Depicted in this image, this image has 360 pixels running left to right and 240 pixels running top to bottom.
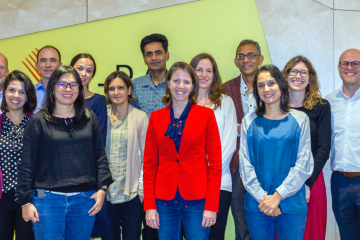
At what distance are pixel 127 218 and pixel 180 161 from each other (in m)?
0.91

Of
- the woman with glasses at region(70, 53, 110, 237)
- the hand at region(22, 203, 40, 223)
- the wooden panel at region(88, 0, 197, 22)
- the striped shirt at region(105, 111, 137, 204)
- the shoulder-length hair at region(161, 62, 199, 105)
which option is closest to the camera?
the hand at region(22, 203, 40, 223)

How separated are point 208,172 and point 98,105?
1244 millimetres

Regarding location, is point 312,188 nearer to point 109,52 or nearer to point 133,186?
point 133,186

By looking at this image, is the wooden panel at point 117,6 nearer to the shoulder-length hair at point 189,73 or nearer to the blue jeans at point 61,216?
the shoulder-length hair at point 189,73

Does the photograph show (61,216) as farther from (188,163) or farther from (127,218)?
(188,163)

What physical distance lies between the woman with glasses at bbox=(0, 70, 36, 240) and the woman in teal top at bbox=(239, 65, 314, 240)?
5.72 feet

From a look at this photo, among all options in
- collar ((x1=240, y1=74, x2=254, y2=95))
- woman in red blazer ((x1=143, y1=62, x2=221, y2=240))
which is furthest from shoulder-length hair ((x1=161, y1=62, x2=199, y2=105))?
collar ((x1=240, y1=74, x2=254, y2=95))

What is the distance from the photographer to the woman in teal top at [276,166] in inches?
85.6

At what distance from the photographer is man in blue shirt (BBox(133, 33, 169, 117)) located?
3.20 meters

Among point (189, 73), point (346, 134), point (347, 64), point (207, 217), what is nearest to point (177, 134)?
point (189, 73)

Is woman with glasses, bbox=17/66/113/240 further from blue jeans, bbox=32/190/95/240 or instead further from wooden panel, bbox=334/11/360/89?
wooden panel, bbox=334/11/360/89

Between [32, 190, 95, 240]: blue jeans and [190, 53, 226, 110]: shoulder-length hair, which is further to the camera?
[190, 53, 226, 110]: shoulder-length hair

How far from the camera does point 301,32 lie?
12.0ft

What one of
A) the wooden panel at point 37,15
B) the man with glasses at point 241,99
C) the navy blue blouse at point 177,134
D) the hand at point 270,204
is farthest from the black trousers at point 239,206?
the wooden panel at point 37,15
